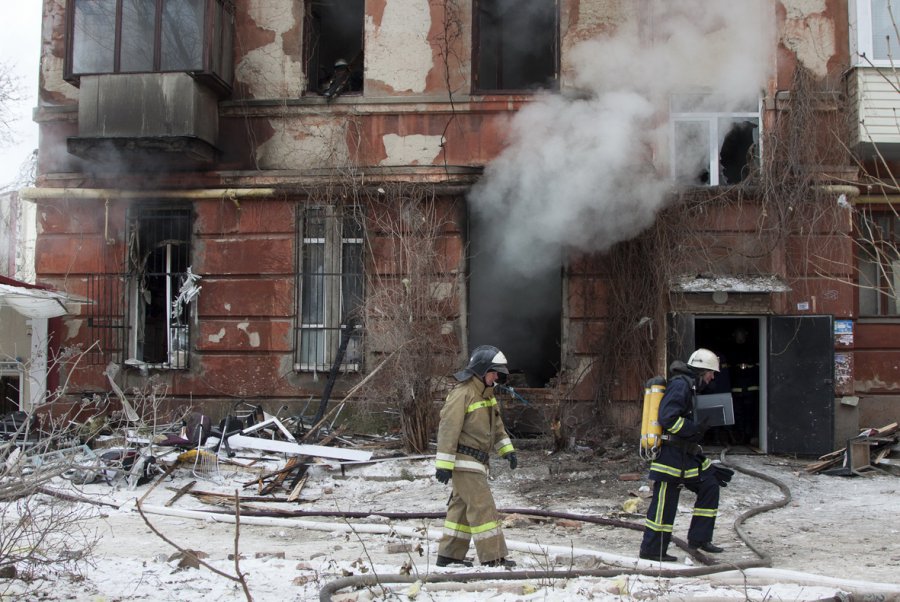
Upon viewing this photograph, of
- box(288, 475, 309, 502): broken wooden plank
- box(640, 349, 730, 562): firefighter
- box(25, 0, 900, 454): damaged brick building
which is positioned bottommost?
box(288, 475, 309, 502): broken wooden plank

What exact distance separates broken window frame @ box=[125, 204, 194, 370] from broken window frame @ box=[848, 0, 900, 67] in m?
9.94

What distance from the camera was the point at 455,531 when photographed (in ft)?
18.3

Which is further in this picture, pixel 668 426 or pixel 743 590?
pixel 668 426

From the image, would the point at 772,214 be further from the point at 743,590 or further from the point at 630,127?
the point at 743,590

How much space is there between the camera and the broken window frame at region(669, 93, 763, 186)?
A: 11156mm

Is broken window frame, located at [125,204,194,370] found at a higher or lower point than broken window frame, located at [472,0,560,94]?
lower

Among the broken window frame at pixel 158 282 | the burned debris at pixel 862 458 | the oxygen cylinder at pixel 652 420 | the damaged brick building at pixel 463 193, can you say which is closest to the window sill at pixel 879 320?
the damaged brick building at pixel 463 193

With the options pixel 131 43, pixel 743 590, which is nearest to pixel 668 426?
pixel 743 590

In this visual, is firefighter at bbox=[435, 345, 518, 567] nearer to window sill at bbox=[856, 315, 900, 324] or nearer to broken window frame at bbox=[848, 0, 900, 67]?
window sill at bbox=[856, 315, 900, 324]

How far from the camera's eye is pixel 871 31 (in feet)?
35.7

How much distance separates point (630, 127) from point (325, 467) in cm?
605

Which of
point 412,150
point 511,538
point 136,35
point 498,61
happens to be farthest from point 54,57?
point 511,538

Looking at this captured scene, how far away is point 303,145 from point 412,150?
1.66 metres

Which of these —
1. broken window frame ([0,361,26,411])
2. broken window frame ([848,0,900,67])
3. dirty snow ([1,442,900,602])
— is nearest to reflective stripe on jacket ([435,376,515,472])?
dirty snow ([1,442,900,602])
